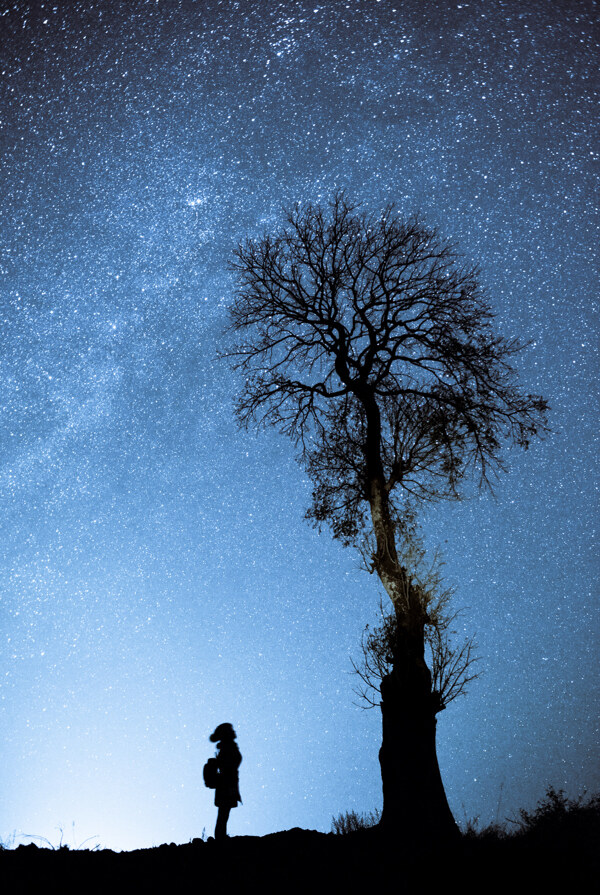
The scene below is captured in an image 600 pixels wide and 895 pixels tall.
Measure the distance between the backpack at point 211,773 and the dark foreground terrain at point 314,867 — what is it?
1476mm

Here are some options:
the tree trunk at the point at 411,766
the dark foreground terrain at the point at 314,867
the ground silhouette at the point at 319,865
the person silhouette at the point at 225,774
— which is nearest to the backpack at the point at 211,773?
the person silhouette at the point at 225,774

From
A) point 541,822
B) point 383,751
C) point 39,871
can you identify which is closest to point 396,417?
point 383,751

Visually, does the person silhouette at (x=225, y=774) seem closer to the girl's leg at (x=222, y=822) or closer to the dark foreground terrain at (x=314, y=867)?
the girl's leg at (x=222, y=822)

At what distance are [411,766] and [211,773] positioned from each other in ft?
9.14

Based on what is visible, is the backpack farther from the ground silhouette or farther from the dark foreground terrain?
the dark foreground terrain

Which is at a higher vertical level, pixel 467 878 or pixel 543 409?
pixel 543 409

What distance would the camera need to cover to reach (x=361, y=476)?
11.6 meters

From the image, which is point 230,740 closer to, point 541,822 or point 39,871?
point 39,871

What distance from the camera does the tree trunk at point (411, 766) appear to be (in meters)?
7.79

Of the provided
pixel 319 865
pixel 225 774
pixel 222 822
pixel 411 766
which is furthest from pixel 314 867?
pixel 225 774

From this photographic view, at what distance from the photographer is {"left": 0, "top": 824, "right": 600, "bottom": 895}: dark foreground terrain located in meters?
5.46

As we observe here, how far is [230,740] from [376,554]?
3377mm

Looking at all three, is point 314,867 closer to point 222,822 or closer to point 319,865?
point 319,865

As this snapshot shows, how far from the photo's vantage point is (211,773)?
29.7 feet
